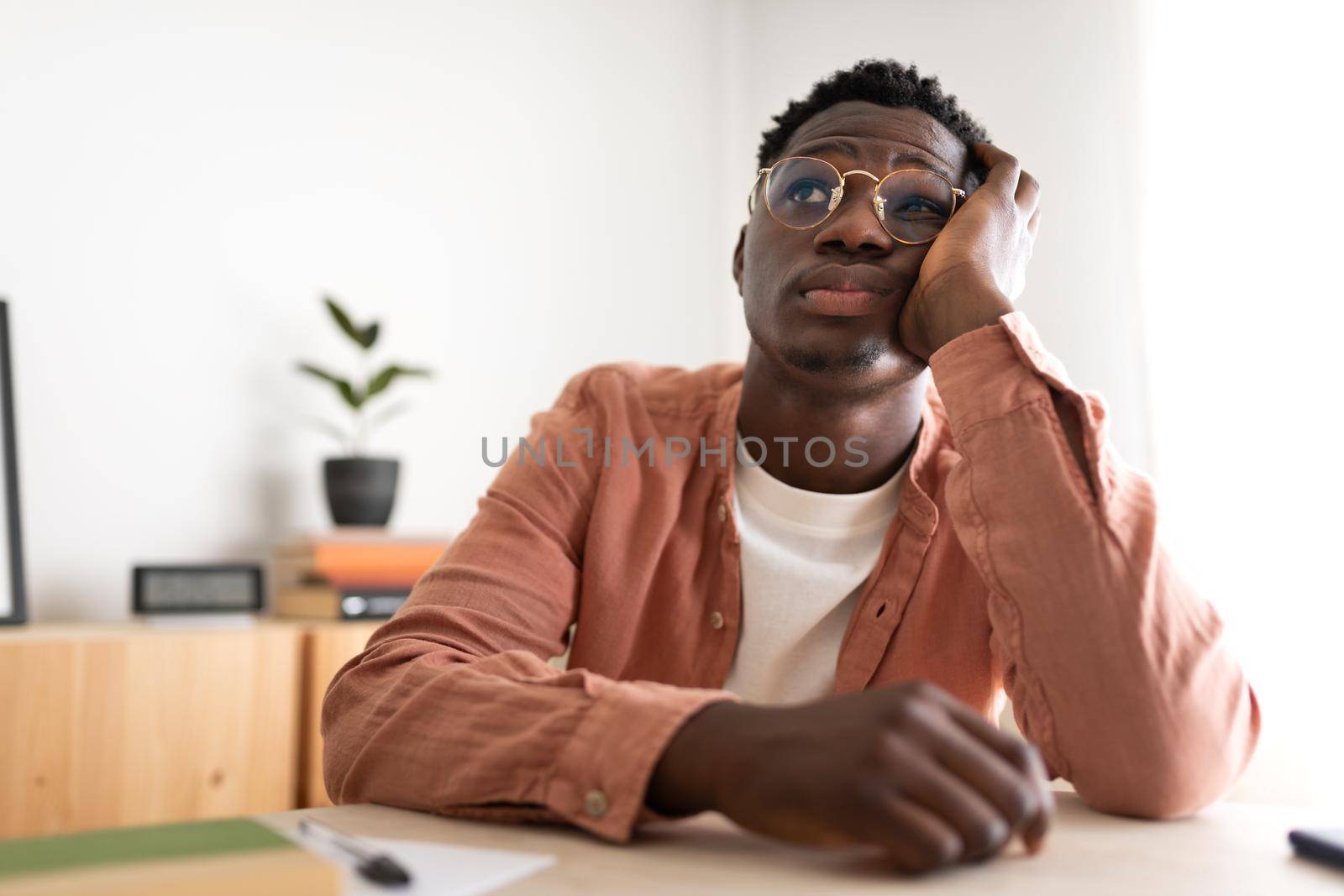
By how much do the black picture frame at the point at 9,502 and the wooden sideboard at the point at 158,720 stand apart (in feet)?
0.20

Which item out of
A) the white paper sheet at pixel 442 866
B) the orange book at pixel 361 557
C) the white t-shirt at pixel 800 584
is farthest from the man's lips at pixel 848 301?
the orange book at pixel 361 557

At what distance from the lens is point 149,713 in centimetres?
173

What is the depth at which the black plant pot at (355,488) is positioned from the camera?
223 centimetres

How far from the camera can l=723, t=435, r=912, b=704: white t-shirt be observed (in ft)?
4.29

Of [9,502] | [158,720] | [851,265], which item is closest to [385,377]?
[9,502]

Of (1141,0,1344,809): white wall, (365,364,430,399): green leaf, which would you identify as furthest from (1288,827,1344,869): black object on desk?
(365,364,430,399): green leaf

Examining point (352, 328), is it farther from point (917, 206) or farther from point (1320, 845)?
point (1320, 845)

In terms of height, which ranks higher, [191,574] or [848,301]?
[848,301]

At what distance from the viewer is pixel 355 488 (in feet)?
7.32

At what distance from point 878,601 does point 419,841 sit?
2.33ft

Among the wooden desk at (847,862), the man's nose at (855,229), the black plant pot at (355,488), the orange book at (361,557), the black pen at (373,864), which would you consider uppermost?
the man's nose at (855,229)

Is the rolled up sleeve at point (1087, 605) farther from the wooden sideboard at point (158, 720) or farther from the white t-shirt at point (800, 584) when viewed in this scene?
the wooden sideboard at point (158, 720)

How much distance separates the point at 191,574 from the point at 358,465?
396 millimetres

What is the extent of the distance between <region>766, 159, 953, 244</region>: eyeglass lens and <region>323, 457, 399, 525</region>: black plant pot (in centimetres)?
118
